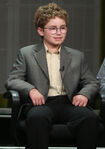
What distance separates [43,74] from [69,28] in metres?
2.96

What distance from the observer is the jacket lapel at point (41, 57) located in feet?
12.0

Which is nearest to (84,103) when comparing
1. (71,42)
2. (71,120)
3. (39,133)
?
(71,120)

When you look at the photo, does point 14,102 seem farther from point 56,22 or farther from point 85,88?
point 56,22

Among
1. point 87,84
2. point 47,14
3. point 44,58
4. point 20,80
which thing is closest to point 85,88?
point 87,84

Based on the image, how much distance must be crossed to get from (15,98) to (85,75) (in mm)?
613

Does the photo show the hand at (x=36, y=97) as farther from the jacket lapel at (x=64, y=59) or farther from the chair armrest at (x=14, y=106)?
the jacket lapel at (x=64, y=59)

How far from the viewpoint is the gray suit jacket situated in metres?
3.63

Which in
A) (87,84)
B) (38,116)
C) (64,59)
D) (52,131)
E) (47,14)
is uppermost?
(47,14)

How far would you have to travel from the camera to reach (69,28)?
6551 mm

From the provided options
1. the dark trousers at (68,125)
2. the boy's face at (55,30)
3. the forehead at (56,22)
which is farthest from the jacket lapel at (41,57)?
the dark trousers at (68,125)

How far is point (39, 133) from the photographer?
3.27 m

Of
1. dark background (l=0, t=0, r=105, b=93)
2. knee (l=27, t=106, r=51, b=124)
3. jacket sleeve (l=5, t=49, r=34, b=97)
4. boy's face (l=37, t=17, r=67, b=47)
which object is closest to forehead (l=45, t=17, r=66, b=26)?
boy's face (l=37, t=17, r=67, b=47)

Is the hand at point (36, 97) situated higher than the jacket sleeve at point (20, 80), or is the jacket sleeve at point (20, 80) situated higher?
the jacket sleeve at point (20, 80)

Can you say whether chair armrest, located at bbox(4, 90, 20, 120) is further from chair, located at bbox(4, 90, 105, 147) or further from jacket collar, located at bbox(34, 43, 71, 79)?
jacket collar, located at bbox(34, 43, 71, 79)
